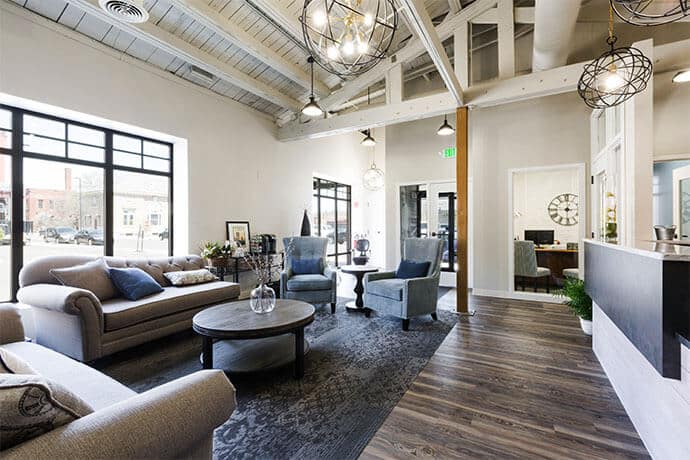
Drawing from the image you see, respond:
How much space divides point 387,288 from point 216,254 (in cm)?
245

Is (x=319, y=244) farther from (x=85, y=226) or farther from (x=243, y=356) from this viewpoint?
(x=85, y=226)

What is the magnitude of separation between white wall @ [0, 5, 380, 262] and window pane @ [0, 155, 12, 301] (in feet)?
2.48

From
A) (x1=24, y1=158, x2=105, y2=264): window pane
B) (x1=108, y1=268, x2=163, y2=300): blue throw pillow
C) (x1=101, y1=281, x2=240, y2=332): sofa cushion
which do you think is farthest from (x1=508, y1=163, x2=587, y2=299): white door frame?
(x1=24, y1=158, x2=105, y2=264): window pane

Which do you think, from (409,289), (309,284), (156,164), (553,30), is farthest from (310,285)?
(553,30)

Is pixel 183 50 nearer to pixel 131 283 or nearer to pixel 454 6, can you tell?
pixel 131 283

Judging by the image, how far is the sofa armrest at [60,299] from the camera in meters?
2.52

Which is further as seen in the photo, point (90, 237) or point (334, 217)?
point (334, 217)

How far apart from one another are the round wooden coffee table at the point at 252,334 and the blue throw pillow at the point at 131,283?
94 cm

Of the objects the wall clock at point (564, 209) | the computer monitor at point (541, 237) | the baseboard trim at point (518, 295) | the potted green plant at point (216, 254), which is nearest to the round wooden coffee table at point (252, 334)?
the potted green plant at point (216, 254)

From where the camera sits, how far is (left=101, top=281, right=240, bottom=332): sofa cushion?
2.79 m

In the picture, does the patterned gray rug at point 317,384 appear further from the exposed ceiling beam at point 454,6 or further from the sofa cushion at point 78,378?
the exposed ceiling beam at point 454,6

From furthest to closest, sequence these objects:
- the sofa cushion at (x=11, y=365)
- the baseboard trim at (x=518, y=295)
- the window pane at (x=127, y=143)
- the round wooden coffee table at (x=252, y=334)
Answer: the baseboard trim at (x=518, y=295) < the window pane at (x=127, y=143) < the round wooden coffee table at (x=252, y=334) < the sofa cushion at (x=11, y=365)

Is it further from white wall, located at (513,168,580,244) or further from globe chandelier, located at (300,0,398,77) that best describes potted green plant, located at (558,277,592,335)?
white wall, located at (513,168,580,244)

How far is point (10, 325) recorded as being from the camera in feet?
6.64
